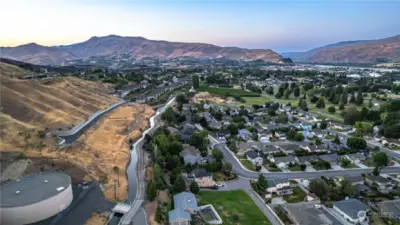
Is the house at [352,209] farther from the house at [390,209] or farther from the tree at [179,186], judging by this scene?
the tree at [179,186]

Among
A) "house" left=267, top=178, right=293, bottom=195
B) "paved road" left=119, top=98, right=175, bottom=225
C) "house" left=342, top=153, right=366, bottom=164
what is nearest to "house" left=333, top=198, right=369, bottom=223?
"house" left=267, top=178, right=293, bottom=195

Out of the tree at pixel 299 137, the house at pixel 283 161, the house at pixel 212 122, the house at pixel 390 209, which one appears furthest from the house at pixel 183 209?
the house at pixel 212 122

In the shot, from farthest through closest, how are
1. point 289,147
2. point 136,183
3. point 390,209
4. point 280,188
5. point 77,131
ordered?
point 77,131, point 289,147, point 136,183, point 280,188, point 390,209

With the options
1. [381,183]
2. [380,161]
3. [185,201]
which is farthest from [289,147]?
[185,201]

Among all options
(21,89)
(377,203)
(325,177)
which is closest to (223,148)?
(325,177)

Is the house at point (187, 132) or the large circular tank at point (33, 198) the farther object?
the house at point (187, 132)

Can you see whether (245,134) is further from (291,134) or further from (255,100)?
(255,100)

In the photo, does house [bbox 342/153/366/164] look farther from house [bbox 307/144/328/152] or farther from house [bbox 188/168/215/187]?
house [bbox 188/168/215/187]
